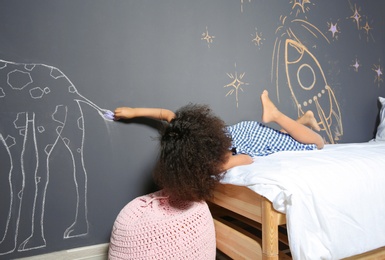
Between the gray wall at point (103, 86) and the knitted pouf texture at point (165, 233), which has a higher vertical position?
the gray wall at point (103, 86)

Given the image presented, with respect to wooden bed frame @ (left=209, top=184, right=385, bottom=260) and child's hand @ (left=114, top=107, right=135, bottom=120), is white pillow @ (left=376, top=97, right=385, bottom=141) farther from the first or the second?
child's hand @ (left=114, top=107, right=135, bottom=120)

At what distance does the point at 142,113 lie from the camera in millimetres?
1271

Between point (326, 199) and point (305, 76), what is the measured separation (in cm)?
110

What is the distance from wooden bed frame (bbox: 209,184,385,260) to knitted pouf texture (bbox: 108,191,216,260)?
8 cm

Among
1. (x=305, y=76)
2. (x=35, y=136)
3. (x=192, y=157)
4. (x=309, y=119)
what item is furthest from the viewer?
(x=305, y=76)

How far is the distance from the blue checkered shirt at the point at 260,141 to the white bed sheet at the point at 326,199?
10.0 inches

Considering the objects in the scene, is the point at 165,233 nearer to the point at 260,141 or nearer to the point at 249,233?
the point at 249,233

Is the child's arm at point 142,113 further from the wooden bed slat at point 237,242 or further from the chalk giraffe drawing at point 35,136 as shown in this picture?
the wooden bed slat at point 237,242

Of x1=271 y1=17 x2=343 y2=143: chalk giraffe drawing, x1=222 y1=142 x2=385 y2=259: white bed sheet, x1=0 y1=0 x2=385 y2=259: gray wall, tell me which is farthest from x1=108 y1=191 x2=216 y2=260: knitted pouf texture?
x1=271 y1=17 x2=343 y2=143: chalk giraffe drawing

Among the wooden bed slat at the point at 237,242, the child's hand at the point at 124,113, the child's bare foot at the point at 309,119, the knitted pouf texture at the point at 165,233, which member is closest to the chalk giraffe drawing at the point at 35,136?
the child's hand at the point at 124,113

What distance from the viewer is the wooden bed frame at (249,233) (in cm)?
86

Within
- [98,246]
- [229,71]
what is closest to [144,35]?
[229,71]

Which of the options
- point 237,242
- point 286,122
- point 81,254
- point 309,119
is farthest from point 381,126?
point 81,254

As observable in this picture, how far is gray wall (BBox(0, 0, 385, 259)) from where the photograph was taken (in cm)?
111
